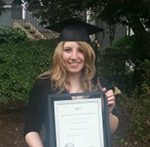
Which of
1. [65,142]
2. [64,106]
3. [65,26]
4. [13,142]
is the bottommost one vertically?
[13,142]

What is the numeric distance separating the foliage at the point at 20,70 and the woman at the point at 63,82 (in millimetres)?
6299

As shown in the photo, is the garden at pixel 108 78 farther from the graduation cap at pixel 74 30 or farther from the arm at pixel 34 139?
the arm at pixel 34 139

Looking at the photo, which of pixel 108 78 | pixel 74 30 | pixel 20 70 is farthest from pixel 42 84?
pixel 108 78

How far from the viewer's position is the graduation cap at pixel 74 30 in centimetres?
333

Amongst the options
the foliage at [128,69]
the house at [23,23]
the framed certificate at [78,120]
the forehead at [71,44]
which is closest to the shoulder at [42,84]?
the framed certificate at [78,120]

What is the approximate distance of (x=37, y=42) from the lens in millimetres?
10172

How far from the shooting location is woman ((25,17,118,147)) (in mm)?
3227

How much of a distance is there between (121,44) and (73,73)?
8.91 metres

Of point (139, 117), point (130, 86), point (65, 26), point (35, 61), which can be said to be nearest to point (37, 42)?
point (35, 61)

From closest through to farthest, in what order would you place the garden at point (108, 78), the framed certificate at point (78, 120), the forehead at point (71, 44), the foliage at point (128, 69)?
the framed certificate at point (78, 120), the forehead at point (71, 44), the garden at point (108, 78), the foliage at point (128, 69)

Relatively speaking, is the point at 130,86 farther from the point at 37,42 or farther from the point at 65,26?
the point at 65,26

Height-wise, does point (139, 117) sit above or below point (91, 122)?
below

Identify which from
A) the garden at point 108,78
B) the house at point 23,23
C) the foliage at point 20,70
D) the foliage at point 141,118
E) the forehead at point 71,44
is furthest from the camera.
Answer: the house at point 23,23

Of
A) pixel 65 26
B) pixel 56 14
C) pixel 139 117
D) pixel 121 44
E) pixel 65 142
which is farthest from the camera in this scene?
pixel 121 44
